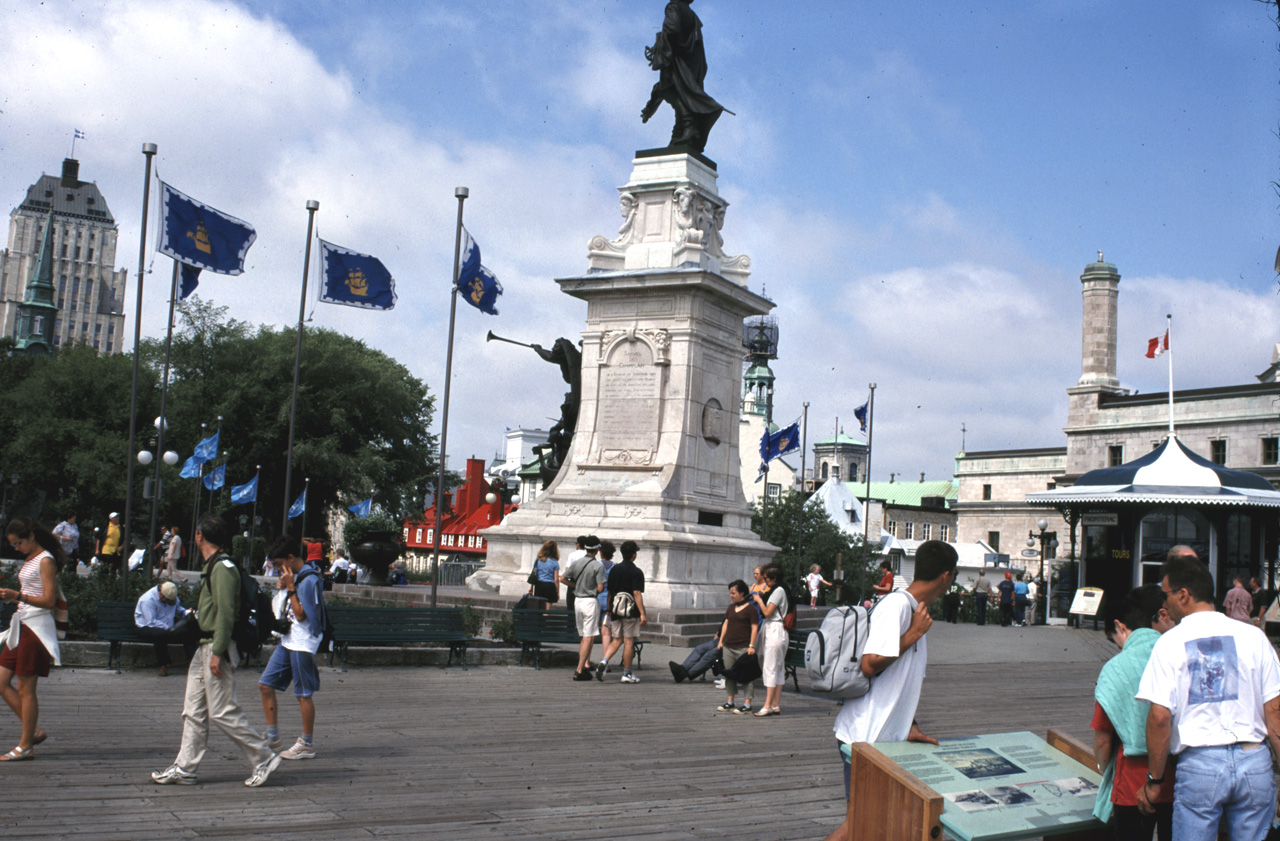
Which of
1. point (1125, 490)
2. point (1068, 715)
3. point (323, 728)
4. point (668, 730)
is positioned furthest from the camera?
point (1125, 490)

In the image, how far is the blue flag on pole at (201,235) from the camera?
1973 centimetres

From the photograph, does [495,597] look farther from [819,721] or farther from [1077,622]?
[1077,622]

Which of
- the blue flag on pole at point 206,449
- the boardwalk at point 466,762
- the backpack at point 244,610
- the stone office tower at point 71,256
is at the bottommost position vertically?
the boardwalk at point 466,762

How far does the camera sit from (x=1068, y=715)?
14.2m

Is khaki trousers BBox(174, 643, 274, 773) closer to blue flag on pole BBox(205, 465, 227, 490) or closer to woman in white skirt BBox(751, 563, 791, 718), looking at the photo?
woman in white skirt BBox(751, 563, 791, 718)

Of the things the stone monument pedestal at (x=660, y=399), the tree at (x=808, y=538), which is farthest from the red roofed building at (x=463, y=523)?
the stone monument pedestal at (x=660, y=399)

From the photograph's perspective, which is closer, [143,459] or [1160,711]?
[1160,711]

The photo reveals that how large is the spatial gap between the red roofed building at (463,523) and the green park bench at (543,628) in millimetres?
33913

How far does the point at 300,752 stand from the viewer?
9.06 metres

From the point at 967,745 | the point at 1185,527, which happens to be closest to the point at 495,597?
the point at 967,745

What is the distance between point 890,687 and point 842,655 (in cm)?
28

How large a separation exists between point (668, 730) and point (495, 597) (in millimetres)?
10315

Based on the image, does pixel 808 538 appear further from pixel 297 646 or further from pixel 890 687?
pixel 890 687

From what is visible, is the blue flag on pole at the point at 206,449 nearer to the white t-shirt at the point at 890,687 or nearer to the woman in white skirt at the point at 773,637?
the woman in white skirt at the point at 773,637
